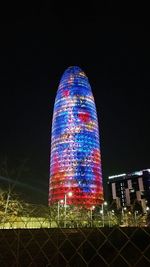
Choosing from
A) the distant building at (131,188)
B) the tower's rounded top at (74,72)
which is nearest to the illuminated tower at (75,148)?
the tower's rounded top at (74,72)

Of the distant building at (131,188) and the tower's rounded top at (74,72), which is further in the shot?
the distant building at (131,188)

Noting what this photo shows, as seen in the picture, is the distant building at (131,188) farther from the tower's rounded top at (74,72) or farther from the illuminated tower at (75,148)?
the tower's rounded top at (74,72)

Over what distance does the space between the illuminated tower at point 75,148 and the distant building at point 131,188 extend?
44747mm

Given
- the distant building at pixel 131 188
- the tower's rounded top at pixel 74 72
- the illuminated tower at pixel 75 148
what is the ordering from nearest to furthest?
the illuminated tower at pixel 75 148, the tower's rounded top at pixel 74 72, the distant building at pixel 131 188

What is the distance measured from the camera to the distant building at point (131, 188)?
125431 mm

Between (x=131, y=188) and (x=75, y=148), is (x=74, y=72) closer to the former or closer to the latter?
(x=75, y=148)

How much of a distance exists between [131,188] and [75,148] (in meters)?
58.1

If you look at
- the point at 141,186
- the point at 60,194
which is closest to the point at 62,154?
the point at 60,194

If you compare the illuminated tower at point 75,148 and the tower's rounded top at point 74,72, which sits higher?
the tower's rounded top at point 74,72

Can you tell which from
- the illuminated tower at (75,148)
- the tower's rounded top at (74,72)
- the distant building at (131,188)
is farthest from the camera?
the distant building at (131,188)

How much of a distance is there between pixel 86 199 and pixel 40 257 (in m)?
73.8

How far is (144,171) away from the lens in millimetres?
131875

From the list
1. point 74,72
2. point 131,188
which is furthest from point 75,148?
point 131,188

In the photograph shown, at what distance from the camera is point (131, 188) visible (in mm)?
131875
